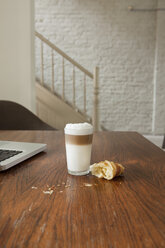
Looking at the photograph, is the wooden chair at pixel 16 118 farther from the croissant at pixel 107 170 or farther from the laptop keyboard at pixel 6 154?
the croissant at pixel 107 170

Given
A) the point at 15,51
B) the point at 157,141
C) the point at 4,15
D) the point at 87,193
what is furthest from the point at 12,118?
the point at 157,141

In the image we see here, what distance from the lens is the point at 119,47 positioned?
4.93m

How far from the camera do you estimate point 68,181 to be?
566 mm

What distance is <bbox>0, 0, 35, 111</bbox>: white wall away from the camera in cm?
217

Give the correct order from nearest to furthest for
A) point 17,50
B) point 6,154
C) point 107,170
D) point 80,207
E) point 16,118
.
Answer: point 80,207
point 107,170
point 6,154
point 16,118
point 17,50

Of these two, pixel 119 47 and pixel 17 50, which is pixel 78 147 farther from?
pixel 119 47

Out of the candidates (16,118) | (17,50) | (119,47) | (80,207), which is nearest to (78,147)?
(80,207)

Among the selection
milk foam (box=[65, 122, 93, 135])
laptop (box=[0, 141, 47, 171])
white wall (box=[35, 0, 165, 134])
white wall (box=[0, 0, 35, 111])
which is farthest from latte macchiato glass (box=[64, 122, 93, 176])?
white wall (box=[35, 0, 165, 134])

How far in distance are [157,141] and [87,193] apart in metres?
4.23

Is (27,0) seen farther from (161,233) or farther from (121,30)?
(121,30)

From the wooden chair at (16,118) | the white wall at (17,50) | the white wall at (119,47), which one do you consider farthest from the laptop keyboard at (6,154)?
the white wall at (119,47)

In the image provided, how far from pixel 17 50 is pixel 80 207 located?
201 centimetres

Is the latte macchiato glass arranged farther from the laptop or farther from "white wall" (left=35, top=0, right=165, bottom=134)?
"white wall" (left=35, top=0, right=165, bottom=134)

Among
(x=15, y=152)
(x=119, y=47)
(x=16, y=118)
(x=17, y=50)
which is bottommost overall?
(x=16, y=118)
